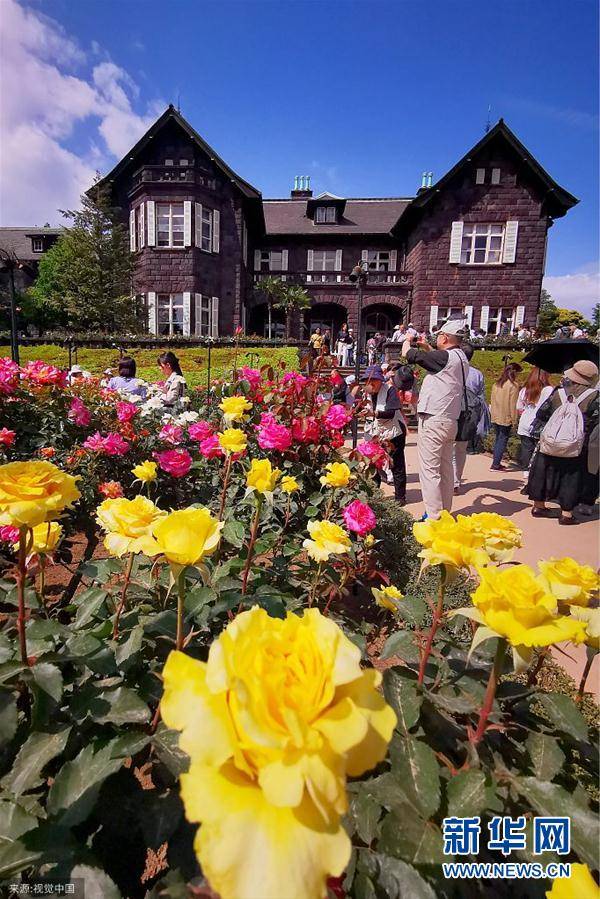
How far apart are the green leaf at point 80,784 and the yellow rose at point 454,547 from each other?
27.6 inches

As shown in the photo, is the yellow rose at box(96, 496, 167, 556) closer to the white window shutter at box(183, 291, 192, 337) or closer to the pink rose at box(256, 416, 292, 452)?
the pink rose at box(256, 416, 292, 452)

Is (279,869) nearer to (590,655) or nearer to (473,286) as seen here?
(590,655)

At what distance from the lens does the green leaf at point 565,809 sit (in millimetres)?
693

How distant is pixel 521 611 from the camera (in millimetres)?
737

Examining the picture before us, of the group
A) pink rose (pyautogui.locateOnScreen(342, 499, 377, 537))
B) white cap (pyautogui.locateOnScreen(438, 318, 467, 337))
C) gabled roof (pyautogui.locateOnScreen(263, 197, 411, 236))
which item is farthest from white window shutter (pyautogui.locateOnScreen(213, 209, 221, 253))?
pink rose (pyautogui.locateOnScreen(342, 499, 377, 537))

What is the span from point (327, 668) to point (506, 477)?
290 inches

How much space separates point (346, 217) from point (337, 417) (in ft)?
91.8

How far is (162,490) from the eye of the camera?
11.5 ft

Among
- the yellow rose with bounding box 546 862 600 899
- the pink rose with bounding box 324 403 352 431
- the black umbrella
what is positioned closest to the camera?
the yellow rose with bounding box 546 862 600 899

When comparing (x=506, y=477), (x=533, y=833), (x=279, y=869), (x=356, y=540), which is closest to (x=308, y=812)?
(x=279, y=869)

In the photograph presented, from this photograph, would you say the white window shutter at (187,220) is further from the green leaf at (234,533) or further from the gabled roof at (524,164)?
the green leaf at (234,533)

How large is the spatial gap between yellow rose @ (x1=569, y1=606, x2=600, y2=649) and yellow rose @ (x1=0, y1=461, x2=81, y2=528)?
3.56 feet

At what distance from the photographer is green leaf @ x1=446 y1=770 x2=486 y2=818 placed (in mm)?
702

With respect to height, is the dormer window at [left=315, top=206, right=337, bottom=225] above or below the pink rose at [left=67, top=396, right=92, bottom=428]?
above
